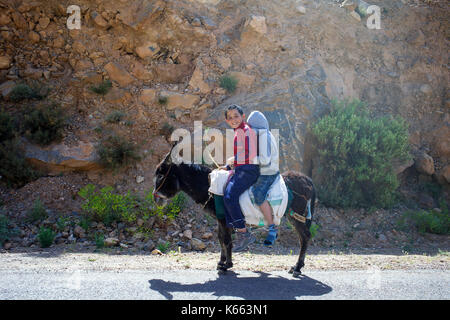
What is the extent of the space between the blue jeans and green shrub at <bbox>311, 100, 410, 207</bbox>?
5023mm

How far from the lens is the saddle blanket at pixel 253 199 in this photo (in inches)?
183

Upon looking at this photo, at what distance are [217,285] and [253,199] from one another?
1270mm

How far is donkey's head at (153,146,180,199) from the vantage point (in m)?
5.09

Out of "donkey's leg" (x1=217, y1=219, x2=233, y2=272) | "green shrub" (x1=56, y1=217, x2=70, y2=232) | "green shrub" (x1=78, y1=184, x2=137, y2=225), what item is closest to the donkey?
Answer: "donkey's leg" (x1=217, y1=219, x2=233, y2=272)

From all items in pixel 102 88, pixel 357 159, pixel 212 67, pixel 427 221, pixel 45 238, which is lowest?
pixel 45 238

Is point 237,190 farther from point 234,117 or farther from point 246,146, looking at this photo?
point 234,117

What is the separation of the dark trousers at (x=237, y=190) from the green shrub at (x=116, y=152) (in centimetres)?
532

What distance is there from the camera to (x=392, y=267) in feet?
17.1

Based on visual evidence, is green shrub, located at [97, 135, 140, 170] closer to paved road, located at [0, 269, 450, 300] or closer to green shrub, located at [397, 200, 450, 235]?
paved road, located at [0, 269, 450, 300]

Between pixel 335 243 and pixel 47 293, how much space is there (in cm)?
667

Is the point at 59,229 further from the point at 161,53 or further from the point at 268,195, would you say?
the point at 161,53

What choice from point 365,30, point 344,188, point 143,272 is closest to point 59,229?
point 143,272

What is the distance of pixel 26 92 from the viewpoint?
9844 mm

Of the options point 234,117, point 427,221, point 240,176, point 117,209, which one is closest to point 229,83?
point 117,209
